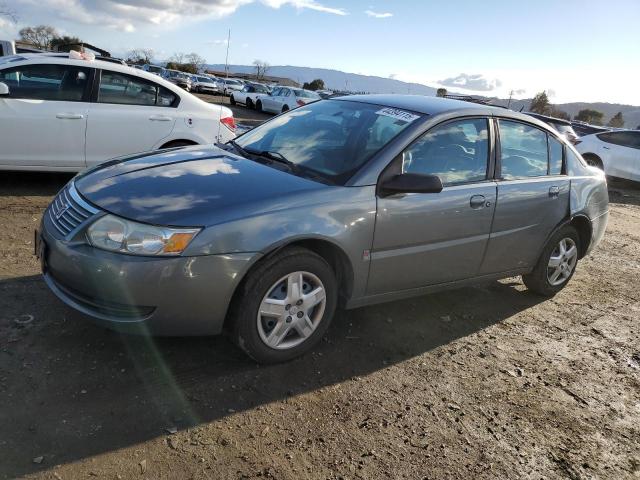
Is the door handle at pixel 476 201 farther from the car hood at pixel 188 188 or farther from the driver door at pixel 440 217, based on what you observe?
the car hood at pixel 188 188

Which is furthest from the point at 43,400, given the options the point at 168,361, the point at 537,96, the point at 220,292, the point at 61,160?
the point at 537,96

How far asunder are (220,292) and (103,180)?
1.11 metres

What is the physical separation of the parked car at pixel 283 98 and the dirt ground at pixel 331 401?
2168 centimetres

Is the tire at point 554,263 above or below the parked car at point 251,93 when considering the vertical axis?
below

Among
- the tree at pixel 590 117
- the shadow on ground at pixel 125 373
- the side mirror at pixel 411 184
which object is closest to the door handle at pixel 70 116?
the shadow on ground at pixel 125 373

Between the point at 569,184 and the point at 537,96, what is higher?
the point at 537,96

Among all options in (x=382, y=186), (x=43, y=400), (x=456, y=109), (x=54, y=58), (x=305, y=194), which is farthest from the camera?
(x=54, y=58)

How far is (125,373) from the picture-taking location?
2975 mm

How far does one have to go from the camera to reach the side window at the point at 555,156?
457 centimetres

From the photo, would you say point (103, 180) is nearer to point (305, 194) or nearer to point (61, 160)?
point (305, 194)

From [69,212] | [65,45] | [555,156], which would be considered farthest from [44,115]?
[65,45]

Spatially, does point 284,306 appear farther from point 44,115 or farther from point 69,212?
point 44,115

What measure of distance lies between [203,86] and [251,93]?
9891mm

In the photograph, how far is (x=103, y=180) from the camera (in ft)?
10.8
